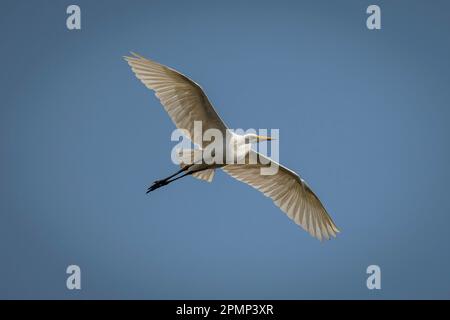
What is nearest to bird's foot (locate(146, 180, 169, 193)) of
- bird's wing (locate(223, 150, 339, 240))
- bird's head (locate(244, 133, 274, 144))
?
bird's wing (locate(223, 150, 339, 240))

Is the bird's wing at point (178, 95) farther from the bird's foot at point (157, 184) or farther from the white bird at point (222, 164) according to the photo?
the bird's foot at point (157, 184)

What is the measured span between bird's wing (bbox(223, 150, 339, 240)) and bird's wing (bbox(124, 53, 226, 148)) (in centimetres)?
121

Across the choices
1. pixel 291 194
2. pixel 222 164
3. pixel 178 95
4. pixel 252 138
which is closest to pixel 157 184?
pixel 222 164

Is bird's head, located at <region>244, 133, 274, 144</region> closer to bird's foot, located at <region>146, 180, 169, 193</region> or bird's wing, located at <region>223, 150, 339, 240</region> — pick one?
bird's wing, located at <region>223, 150, 339, 240</region>

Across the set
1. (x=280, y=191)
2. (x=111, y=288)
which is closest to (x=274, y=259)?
(x=111, y=288)

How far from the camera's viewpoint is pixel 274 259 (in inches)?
2087

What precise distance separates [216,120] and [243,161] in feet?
2.94

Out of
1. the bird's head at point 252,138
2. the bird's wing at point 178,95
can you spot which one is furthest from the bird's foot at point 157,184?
the bird's head at point 252,138

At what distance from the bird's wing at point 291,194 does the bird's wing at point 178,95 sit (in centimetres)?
121

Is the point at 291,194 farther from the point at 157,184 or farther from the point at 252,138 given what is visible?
the point at 157,184

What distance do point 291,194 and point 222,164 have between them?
155 centimetres

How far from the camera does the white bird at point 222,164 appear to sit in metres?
10.8

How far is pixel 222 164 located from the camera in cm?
1127
